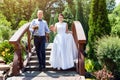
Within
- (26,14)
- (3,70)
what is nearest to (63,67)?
(3,70)

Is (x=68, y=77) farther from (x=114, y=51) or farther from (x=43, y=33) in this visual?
(x=114, y=51)

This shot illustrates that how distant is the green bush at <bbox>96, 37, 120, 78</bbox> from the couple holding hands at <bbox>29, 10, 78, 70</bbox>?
2.29 m

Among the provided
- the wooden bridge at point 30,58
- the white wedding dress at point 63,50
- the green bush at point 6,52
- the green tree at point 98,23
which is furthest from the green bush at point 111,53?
the green bush at point 6,52

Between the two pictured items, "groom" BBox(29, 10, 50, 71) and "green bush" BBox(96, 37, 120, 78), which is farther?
"green bush" BBox(96, 37, 120, 78)

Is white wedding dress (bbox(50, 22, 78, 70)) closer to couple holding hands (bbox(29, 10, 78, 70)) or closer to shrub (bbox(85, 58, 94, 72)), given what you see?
couple holding hands (bbox(29, 10, 78, 70))

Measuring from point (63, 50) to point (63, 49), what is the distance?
3cm

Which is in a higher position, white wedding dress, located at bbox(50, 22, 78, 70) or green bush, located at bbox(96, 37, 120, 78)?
white wedding dress, located at bbox(50, 22, 78, 70)

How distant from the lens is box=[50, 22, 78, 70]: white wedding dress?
9.50 metres

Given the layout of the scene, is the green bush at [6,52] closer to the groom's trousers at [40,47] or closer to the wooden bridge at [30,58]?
the wooden bridge at [30,58]

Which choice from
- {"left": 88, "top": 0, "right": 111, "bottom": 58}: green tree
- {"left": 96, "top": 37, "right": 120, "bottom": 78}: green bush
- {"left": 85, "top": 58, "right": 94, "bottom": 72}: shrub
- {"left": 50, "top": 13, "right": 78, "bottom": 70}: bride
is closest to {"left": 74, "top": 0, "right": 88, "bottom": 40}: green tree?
{"left": 88, "top": 0, "right": 111, "bottom": 58}: green tree

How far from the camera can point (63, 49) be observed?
959cm

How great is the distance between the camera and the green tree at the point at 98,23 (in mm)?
14039

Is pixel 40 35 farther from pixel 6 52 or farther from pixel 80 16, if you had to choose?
pixel 80 16

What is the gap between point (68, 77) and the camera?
337 inches
